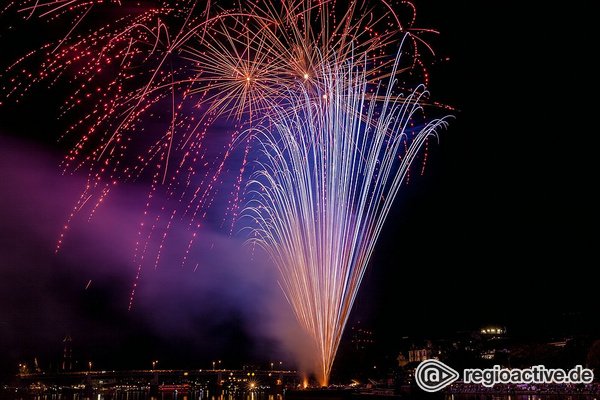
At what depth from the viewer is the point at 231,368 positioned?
171125 mm

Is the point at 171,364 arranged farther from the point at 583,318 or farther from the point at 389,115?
the point at 389,115
